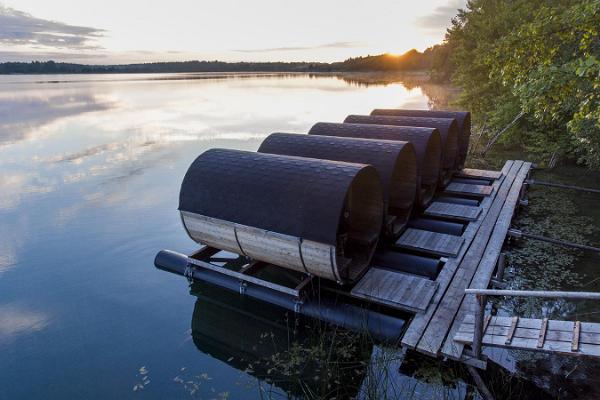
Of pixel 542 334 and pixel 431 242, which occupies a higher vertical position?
pixel 542 334

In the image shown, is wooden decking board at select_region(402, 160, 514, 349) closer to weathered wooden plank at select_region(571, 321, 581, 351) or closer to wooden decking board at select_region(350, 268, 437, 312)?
wooden decking board at select_region(350, 268, 437, 312)

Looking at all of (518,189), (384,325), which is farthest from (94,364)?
(518,189)

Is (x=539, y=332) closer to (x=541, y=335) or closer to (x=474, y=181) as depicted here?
(x=541, y=335)

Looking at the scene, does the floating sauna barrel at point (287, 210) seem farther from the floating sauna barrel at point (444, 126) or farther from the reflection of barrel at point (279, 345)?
the floating sauna barrel at point (444, 126)

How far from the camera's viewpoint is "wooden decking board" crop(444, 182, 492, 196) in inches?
709

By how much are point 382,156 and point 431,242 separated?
10.9ft

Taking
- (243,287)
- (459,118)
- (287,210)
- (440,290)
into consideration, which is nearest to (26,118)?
(243,287)

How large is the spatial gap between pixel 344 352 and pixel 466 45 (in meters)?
32.8

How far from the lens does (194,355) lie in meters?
9.99

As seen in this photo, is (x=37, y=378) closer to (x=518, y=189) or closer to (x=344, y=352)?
(x=344, y=352)

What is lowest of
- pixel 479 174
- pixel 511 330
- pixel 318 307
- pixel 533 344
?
pixel 318 307

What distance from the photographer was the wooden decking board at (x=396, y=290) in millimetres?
9750

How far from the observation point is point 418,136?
16.0m

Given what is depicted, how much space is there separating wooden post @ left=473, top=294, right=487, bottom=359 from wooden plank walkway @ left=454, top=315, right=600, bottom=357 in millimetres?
176
